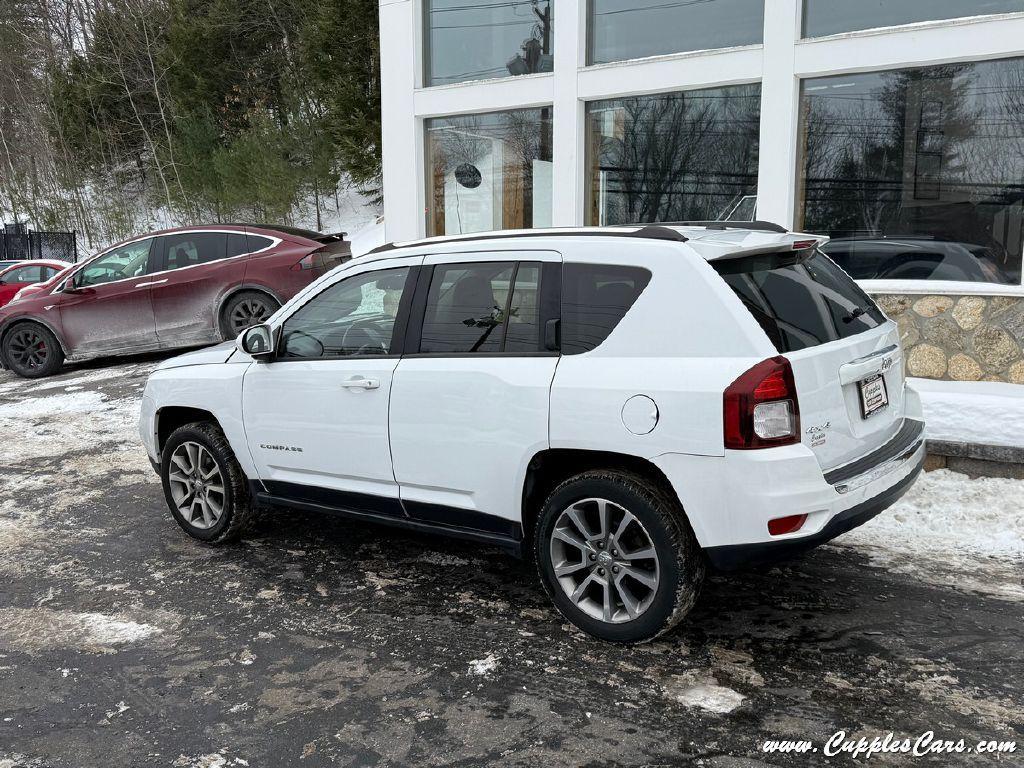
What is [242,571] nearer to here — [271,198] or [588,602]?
[588,602]

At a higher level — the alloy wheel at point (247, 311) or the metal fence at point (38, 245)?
the metal fence at point (38, 245)

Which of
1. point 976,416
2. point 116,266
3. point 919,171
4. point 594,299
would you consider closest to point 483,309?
point 594,299

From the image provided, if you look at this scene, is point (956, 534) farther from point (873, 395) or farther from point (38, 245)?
point (38, 245)

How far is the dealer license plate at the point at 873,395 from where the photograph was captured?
386cm

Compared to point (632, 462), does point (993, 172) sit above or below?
above

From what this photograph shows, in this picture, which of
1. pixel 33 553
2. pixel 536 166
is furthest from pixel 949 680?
pixel 536 166

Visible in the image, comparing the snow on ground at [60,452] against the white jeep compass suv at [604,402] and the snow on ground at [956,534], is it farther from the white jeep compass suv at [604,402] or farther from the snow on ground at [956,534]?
the snow on ground at [956,534]

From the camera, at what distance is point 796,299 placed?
383 cm

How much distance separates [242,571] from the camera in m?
5.01

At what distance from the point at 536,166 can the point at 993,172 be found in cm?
506

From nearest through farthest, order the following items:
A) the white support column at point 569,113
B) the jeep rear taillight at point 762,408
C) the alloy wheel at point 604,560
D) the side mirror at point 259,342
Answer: the jeep rear taillight at point 762,408
the alloy wheel at point 604,560
the side mirror at point 259,342
the white support column at point 569,113

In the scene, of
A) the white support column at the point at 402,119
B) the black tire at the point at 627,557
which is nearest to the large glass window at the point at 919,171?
the white support column at the point at 402,119

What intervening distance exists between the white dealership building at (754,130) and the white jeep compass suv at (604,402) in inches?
182

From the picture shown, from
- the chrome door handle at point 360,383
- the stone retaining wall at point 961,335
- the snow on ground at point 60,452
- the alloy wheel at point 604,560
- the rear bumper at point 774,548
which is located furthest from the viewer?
the stone retaining wall at point 961,335
